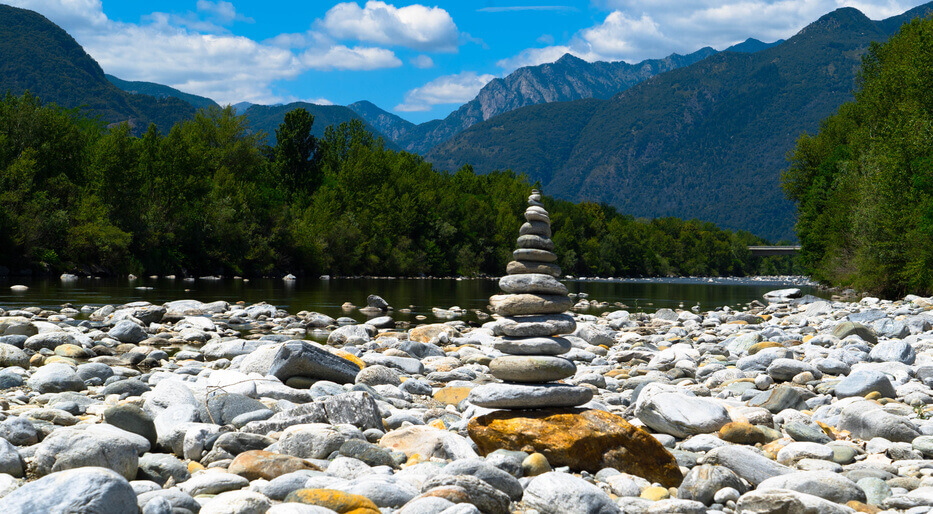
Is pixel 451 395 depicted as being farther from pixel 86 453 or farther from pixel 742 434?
pixel 86 453

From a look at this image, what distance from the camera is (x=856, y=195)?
40062 millimetres

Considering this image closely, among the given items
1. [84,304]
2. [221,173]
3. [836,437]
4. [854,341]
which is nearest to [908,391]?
[836,437]

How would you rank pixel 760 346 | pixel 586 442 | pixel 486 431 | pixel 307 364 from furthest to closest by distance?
pixel 760 346, pixel 307 364, pixel 486 431, pixel 586 442

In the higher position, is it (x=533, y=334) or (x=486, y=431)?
(x=533, y=334)

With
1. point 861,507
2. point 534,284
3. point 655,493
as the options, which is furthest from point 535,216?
point 861,507

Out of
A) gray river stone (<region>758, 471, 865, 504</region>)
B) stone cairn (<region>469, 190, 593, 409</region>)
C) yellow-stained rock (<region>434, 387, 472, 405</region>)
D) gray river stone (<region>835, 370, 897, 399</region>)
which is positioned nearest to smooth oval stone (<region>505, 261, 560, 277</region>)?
stone cairn (<region>469, 190, 593, 409</region>)

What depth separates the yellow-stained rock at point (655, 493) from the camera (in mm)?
5488

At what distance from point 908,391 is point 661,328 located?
1299 cm

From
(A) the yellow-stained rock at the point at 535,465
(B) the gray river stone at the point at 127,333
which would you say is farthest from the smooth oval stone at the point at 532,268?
(B) the gray river stone at the point at 127,333

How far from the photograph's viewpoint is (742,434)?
286 inches

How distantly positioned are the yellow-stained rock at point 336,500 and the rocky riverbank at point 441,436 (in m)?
0.01

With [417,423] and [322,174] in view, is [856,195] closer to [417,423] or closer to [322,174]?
[417,423]

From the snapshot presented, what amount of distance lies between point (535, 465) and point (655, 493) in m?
1.08

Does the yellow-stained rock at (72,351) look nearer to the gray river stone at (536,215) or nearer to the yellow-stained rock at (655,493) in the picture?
the gray river stone at (536,215)
